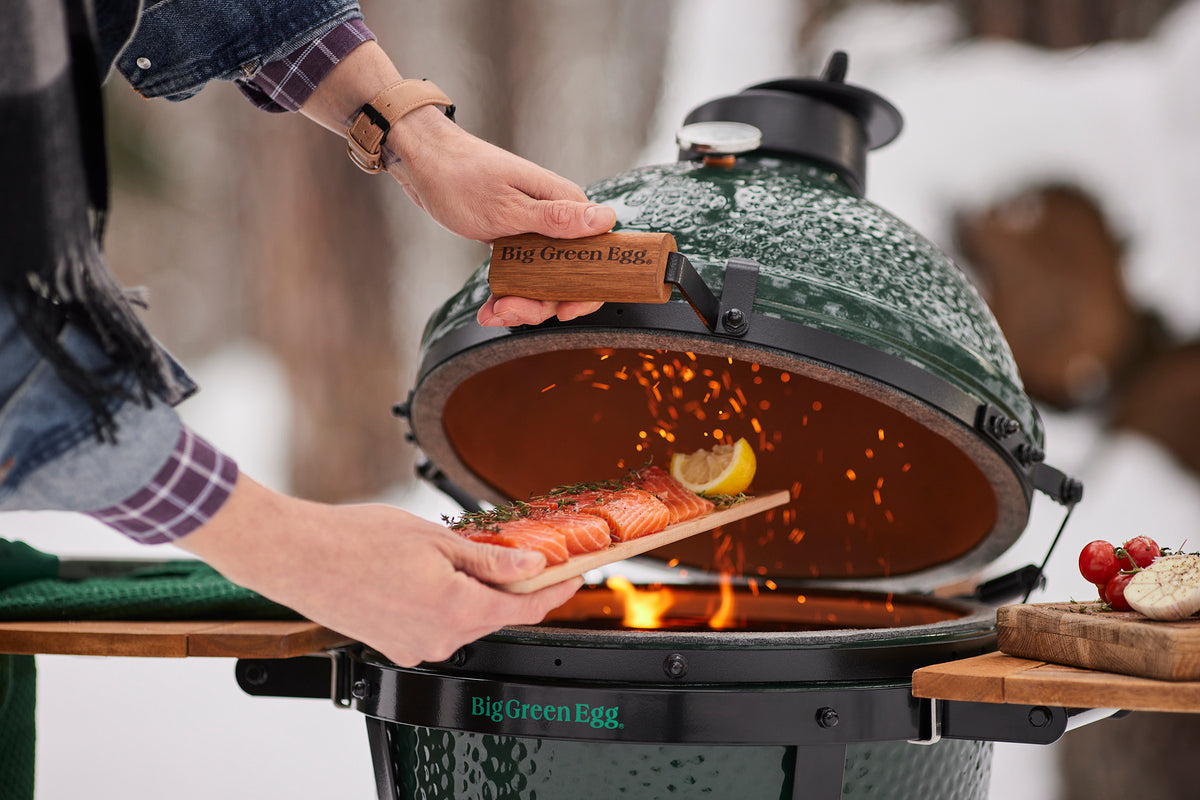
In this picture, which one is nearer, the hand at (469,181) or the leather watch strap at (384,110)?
the hand at (469,181)

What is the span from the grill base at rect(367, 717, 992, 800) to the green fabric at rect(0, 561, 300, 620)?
1.47 feet

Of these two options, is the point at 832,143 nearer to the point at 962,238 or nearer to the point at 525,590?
the point at 525,590

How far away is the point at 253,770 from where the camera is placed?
13.5ft

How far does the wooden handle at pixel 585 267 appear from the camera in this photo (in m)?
1.53

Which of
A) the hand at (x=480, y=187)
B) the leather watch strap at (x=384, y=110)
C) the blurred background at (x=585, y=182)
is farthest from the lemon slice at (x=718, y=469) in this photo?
the blurred background at (x=585, y=182)

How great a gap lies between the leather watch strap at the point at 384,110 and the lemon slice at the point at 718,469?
808mm

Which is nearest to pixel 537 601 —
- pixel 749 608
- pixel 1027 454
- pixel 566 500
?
pixel 566 500

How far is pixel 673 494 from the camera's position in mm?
1898

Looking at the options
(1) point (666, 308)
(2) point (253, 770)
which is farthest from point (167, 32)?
(2) point (253, 770)

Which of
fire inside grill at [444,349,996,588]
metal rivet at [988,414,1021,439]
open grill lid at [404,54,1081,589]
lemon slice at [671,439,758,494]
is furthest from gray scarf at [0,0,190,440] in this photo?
metal rivet at [988,414,1021,439]

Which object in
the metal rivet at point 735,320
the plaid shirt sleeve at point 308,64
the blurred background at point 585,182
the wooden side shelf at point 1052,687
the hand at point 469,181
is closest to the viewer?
the wooden side shelf at point 1052,687

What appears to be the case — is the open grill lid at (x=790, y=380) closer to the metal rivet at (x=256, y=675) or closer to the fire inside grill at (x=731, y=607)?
the fire inside grill at (x=731, y=607)

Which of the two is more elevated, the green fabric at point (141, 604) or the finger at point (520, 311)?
the finger at point (520, 311)

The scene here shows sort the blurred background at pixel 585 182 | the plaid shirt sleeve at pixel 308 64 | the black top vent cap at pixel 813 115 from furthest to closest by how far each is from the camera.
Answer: the blurred background at pixel 585 182 → the black top vent cap at pixel 813 115 → the plaid shirt sleeve at pixel 308 64
